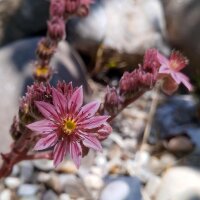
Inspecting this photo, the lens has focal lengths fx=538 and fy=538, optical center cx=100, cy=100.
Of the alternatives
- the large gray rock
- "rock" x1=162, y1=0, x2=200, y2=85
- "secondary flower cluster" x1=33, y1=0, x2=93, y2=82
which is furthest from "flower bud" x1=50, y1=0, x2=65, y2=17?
"rock" x1=162, y1=0, x2=200, y2=85

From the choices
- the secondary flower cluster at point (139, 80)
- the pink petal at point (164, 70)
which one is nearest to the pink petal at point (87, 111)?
the secondary flower cluster at point (139, 80)

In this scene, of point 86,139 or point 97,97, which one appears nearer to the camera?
point 86,139

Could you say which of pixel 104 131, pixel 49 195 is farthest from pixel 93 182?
pixel 104 131

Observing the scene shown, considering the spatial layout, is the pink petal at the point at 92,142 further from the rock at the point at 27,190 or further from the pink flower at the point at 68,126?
the rock at the point at 27,190

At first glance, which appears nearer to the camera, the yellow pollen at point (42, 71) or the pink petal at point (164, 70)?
the pink petal at point (164, 70)

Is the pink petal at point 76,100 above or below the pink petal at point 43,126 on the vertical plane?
above

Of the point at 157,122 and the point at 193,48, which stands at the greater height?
the point at 193,48

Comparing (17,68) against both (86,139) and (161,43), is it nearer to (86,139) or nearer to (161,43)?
(161,43)

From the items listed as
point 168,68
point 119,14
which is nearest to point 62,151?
point 168,68
